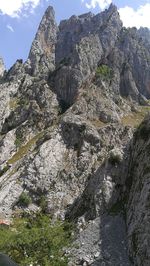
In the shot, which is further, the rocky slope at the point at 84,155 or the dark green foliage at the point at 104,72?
the dark green foliage at the point at 104,72

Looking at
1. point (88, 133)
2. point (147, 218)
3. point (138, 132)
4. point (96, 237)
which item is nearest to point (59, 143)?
point (88, 133)

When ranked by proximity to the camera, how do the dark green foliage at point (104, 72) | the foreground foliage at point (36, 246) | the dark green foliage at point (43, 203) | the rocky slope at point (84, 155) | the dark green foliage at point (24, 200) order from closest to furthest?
the foreground foliage at point (36, 246) < the rocky slope at point (84, 155) < the dark green foliage at point (43, 203) < the dark green foliage at point (24, 200) < the dark green foliage at point (104, 72)

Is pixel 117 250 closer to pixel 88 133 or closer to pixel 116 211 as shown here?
pixel 116 211

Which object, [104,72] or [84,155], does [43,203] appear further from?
[104,72]

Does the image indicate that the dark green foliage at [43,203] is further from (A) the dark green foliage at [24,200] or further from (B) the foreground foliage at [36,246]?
(B) the foreground foliage at [36,246]

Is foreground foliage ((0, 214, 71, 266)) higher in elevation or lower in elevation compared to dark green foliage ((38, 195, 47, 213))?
lower

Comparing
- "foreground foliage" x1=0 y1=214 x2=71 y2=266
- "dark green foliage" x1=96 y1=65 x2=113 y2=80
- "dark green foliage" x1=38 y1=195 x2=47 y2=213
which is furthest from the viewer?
"dark green foliage" x1=96 y1=65 x2=113 y2=80

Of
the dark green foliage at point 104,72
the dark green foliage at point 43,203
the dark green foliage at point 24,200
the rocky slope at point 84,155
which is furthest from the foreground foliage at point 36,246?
the dark green foliage at point 104,72

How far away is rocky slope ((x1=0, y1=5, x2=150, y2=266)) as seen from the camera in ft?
189

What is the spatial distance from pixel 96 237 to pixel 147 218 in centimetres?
952

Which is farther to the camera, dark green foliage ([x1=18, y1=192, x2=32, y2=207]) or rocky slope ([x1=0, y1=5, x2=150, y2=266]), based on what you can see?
dark green foliage ([x1=18, y1=192, x2=32, y2=207])

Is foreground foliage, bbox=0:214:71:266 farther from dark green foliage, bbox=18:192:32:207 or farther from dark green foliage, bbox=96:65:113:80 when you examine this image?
dark green foliage, bbox=96:65:113:80

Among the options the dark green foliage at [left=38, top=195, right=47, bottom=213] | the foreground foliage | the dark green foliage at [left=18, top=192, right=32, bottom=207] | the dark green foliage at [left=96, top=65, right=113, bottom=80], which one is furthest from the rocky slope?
the foreground foliage

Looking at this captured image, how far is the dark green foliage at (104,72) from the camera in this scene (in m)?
144
